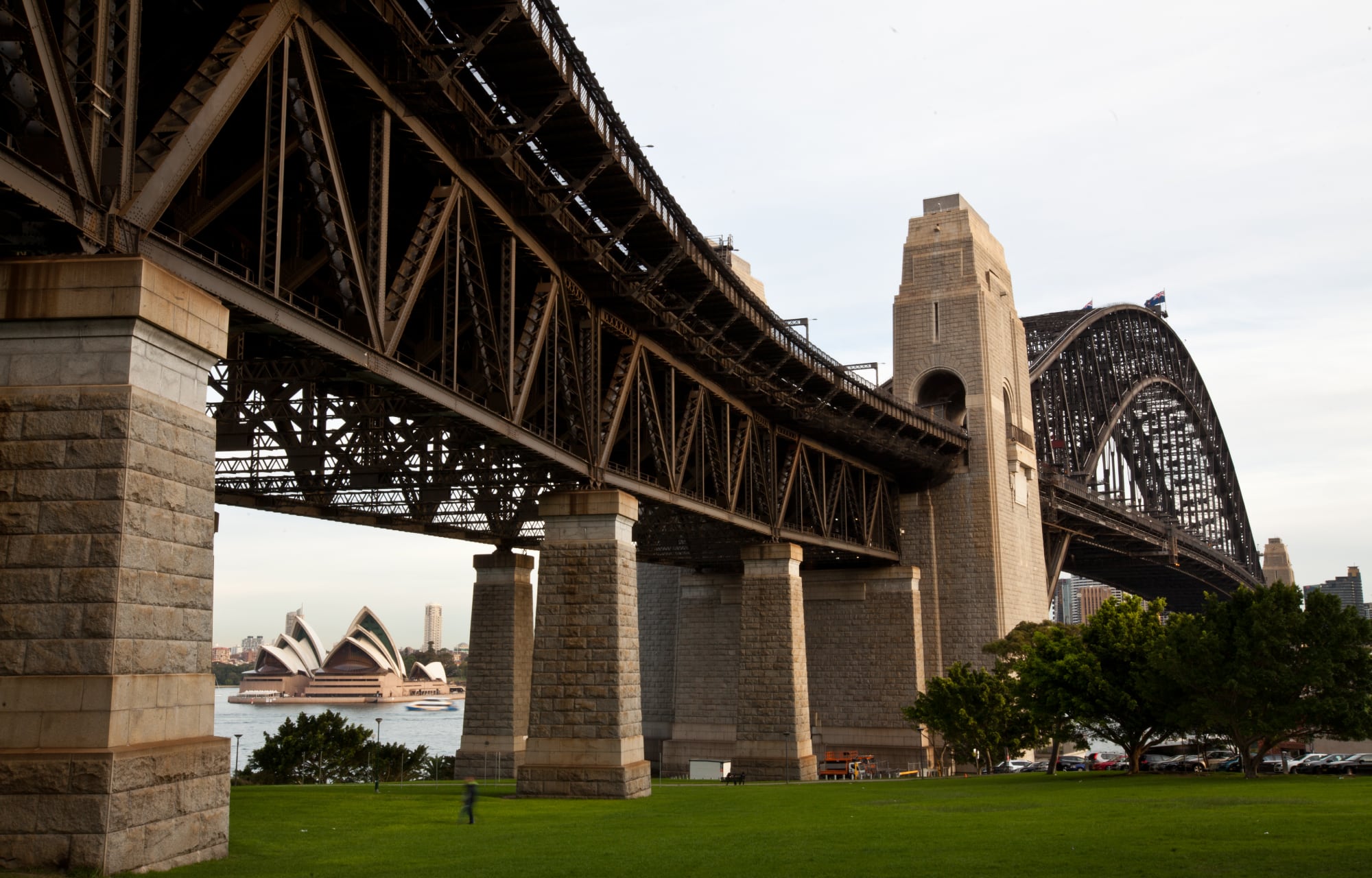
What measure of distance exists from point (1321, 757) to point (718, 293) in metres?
35.0

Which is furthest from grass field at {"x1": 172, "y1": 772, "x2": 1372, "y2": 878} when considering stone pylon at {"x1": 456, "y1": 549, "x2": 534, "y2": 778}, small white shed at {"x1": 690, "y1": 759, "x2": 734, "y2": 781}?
small white shed at {"x1": 690, "y1": 759, "x2": 734, "y2": 781}

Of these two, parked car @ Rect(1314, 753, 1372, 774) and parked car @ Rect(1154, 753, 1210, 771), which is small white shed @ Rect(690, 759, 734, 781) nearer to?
parked car @ Rect(1154, 753, 1210, 771)

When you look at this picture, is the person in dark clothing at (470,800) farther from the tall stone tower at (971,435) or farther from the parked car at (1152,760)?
the tall stone tower at (971,435)

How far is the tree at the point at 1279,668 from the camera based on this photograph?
37.2 metres

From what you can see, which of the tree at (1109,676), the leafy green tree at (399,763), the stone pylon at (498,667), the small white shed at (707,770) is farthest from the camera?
the leafy green tree at (399,763)

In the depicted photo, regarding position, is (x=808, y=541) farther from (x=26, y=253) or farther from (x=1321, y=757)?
(x=26, y=253)

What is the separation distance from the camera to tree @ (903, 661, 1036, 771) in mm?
57469

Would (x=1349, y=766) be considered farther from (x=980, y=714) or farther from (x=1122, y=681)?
(x=980, y=714)

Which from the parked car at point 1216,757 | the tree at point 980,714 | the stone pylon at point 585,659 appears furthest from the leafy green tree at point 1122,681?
the stone pylon at point 585,659

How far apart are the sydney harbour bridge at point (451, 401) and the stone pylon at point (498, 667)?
194mm

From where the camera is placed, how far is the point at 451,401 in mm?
27016

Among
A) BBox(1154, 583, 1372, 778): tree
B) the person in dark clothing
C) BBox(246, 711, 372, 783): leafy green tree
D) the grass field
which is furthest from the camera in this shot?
BBox(246, 711, 372, 783): leafy green tree

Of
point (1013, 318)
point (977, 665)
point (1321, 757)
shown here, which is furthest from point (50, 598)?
point (1013, 318)

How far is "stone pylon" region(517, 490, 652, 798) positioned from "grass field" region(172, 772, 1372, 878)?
128cm
